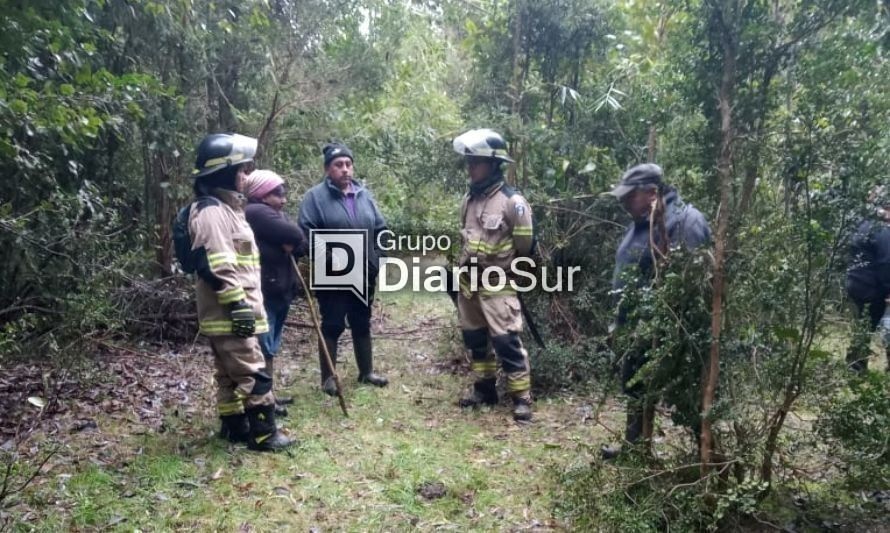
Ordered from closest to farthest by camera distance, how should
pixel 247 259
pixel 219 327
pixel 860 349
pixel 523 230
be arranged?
pixel 860 349, pixel 219 327, pixel 247 259, pixel 523 230

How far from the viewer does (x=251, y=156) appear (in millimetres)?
3842

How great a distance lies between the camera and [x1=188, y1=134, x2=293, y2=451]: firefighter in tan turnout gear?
3646mm

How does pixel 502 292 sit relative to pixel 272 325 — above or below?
above

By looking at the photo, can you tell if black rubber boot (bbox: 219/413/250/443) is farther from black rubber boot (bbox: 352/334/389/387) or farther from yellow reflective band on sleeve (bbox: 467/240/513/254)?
yellow reflective band on sleeve (bbox: 467/240/513/254)

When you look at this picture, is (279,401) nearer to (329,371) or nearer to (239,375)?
(329,371)

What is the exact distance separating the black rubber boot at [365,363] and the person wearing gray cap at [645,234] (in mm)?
2249

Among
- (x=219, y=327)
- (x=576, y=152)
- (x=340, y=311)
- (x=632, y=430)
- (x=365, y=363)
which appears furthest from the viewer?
(x=576, y=152)

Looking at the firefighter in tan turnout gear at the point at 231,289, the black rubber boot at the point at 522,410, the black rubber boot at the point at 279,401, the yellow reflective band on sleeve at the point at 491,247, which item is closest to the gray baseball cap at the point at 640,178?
the yellow reflective band on sleeve at the point at 491,247

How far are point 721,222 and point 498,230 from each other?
2079 millimetres

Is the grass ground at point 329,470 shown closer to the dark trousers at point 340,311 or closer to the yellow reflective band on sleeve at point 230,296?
the dark trousers at point 340,311

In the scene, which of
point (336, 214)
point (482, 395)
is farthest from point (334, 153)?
point (482, 395)

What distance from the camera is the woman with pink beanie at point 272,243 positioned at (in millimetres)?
4469

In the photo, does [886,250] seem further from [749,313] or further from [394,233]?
[394,233]

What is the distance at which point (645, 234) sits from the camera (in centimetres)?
375
